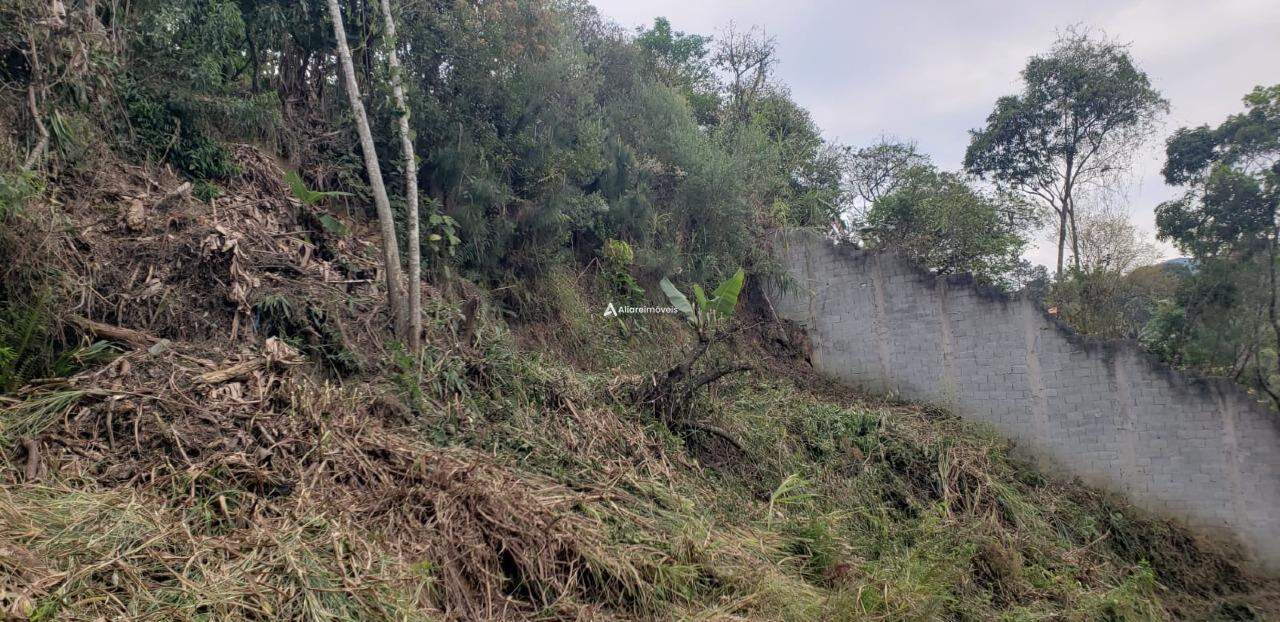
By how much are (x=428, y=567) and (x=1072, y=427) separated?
8.55 meters

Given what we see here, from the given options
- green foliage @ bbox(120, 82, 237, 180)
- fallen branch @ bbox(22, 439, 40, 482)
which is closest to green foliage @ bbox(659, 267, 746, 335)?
green foliage @ bbox(120, 82, 237, 180)

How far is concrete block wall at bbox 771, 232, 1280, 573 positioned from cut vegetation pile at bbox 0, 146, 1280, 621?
1.01 meters

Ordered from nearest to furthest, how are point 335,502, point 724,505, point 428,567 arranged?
point 428,567 → point 335,502 → point 724,505

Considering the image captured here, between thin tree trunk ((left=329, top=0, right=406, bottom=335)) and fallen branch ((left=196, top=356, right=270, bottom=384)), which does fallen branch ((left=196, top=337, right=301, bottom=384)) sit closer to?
fallen branch ((left=196, top=356, right=270, bottom=384))

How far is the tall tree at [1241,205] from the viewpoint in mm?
8812

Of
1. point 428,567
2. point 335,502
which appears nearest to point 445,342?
point 335,502

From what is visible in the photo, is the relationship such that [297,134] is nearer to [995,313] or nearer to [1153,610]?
[995,313]

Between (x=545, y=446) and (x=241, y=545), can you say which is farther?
(x=545, y=446)

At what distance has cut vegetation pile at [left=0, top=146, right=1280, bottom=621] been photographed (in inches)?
135

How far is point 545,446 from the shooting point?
5.57m

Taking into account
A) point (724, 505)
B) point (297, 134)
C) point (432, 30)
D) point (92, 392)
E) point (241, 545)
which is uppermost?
point (432, 30)

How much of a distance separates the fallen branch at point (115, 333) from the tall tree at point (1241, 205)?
11.4 meters

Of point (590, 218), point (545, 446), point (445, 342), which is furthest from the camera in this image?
point (590, 218)

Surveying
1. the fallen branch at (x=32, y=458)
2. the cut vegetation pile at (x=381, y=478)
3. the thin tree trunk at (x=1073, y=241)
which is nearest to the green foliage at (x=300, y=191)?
the cut vegetation pile at (x=381, y=478)
